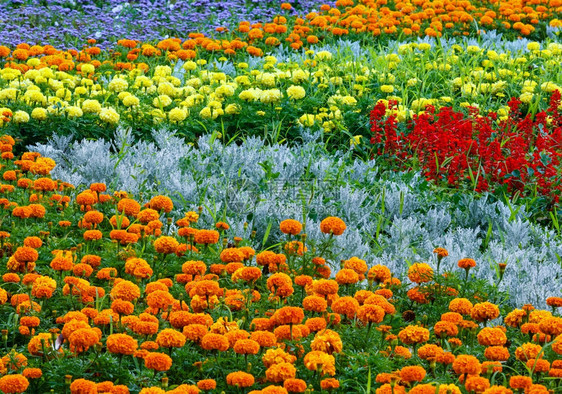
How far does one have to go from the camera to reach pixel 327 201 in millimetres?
4832

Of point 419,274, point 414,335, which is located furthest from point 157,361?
point 419,274

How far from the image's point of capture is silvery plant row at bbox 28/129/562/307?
165 inches

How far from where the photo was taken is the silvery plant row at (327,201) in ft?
13.8

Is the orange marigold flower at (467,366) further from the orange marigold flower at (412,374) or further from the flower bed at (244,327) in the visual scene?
the orange marigold flower at (412,374)

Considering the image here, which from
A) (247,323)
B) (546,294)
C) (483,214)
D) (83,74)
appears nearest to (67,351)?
(247,323)

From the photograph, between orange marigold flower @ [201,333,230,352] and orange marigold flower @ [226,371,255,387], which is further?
orange marigold flower @ [201,333,230,352]

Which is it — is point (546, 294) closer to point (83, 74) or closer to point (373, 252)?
point (373, 252)

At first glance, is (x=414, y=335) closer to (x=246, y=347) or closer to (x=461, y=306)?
(x=461, y=306)

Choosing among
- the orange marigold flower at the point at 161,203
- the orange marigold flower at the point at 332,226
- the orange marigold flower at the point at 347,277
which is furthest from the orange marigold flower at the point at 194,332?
the orange marigold flower at the point at 161,203

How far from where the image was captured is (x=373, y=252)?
4.36 m

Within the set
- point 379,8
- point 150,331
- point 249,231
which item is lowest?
point 249,231

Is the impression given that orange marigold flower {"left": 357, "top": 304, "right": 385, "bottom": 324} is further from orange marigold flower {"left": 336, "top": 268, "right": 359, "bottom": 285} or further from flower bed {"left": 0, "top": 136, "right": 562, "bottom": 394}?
orange marigold flower {"left": 336, "top": 268, "right": 359, "bottom": 285}

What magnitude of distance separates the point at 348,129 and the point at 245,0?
5277 mm

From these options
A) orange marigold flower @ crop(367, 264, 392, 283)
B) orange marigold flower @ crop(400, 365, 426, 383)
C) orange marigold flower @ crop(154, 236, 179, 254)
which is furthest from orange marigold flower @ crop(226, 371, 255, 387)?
orange marigold flower @ crop(154, 236, 179, 254)
